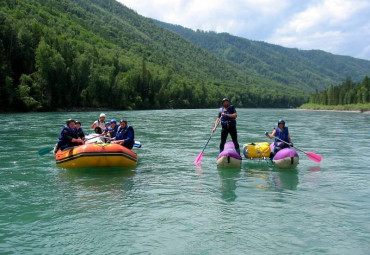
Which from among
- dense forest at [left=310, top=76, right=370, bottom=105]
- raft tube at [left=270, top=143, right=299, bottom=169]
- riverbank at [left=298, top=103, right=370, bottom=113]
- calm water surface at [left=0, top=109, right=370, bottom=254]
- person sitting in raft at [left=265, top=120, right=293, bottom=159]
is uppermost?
dense forest at [left=310, top=76, right=370, bottom=105]

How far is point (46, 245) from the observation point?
595 cm

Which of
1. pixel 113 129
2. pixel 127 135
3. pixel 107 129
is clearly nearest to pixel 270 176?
pixel 127 135

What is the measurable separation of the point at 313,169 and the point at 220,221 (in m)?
6.86

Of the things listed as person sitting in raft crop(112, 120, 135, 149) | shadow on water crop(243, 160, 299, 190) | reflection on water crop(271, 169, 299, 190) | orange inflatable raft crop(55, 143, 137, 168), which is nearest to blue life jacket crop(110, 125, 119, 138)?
person sitting in raft crop(112, 120, 135, 149)

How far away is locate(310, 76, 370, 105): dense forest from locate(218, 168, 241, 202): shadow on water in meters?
107

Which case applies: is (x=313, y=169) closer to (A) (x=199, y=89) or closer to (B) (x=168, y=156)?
(B) (x=168, y=156)

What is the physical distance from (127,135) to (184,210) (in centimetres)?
605

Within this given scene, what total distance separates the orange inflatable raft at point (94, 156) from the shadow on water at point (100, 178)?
0.26 meters

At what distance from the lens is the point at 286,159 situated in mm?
12047

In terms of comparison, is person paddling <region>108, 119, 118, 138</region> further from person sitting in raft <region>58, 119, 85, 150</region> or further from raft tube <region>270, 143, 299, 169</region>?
raft tube <region>270, 143, 299, 169</region>

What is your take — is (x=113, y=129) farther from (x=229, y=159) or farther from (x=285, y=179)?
(x=285, y=179)

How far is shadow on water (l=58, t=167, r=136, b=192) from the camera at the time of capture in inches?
388

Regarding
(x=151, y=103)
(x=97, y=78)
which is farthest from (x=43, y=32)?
(x=151, y=103)

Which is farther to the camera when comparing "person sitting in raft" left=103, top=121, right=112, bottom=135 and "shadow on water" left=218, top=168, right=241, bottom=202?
"person sitting in raft" left=103, top=121, right=112, bottom=135
